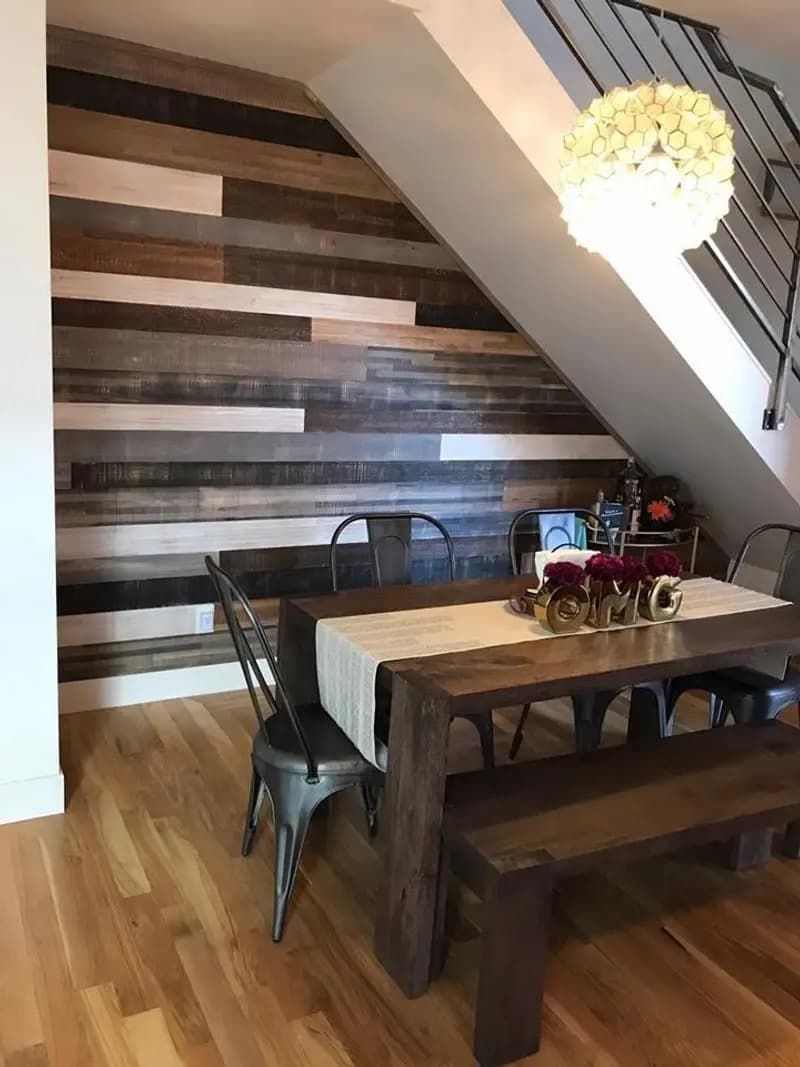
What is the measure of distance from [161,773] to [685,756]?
63.5 inches

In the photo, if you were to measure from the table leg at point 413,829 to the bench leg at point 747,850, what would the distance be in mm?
992

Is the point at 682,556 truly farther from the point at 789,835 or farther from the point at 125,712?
the point at 125,712

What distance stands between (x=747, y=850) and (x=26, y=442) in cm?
224

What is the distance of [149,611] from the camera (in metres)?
3.35

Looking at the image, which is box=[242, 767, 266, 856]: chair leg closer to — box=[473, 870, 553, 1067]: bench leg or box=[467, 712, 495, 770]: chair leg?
box=[467, 712, 495, 770]: chair leg

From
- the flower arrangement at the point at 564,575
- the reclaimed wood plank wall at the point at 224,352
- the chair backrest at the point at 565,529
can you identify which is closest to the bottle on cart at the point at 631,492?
the chair backrest at the point at 565,529

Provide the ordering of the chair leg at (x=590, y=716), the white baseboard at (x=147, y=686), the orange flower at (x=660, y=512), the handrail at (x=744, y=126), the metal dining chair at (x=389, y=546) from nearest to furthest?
the handrail at (x=744, y=126) → the chair leg at (x=590, y=716) → the metal dining chair at (x=389, y=546) → the white baseboard at (x=147, y=686) → the orange flower at (x=660, y=512)

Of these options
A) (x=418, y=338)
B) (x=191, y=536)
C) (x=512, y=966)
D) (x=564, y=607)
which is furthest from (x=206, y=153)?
(x=512, y=966)

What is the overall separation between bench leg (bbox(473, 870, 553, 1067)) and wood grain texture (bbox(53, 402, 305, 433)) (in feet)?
6.96

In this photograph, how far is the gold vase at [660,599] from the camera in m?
2.41

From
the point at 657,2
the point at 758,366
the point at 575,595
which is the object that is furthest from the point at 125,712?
the point at 657,2

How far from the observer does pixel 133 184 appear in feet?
9.98

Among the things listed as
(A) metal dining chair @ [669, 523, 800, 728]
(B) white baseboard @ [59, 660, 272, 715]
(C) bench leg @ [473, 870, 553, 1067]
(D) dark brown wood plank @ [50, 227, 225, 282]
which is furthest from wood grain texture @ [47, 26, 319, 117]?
(C) bench leg @ [473, 870, 553, 1067]

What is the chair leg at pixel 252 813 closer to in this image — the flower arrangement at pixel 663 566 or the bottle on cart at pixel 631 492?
the flower arrangement at pixel 663 566
